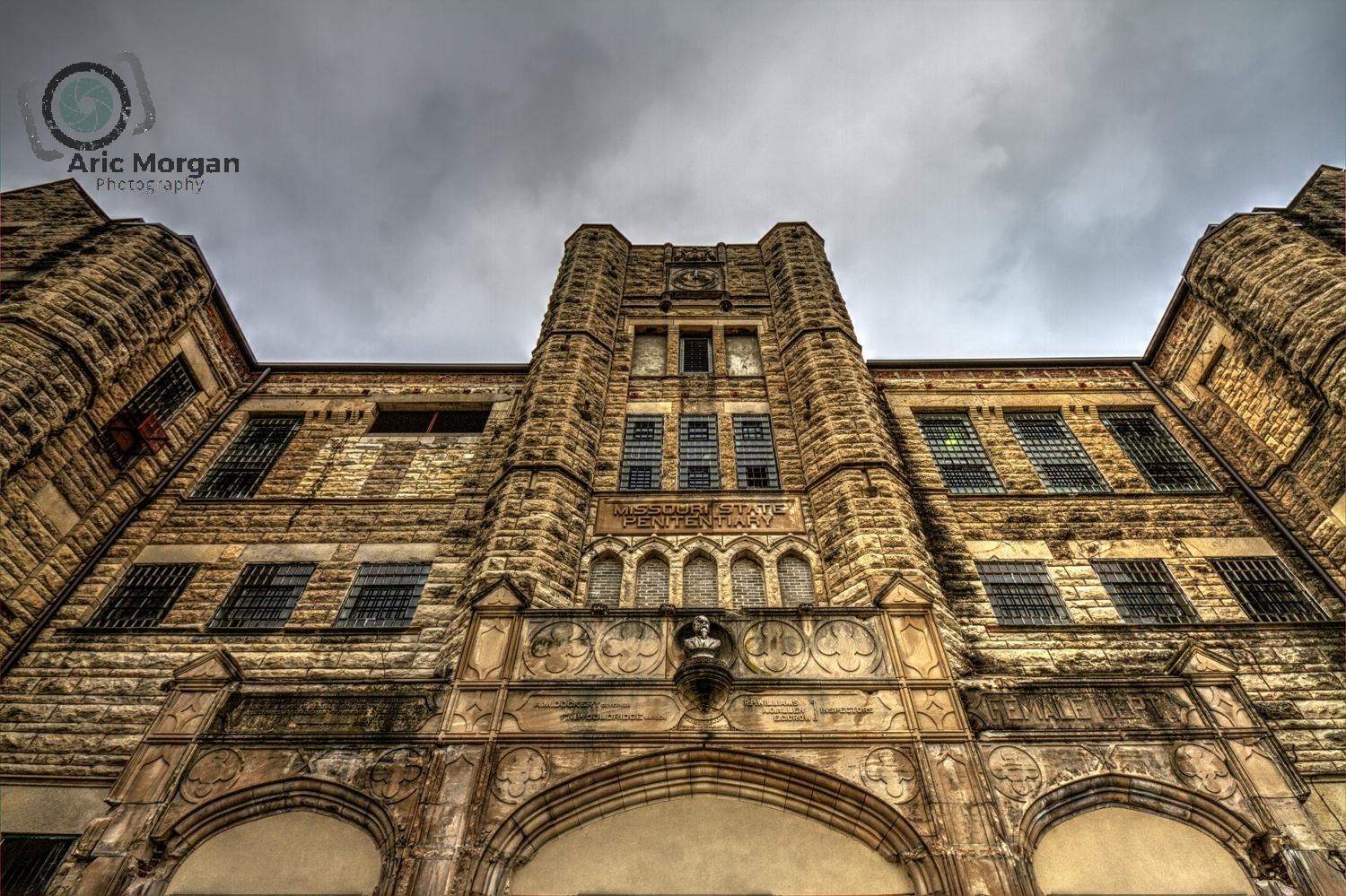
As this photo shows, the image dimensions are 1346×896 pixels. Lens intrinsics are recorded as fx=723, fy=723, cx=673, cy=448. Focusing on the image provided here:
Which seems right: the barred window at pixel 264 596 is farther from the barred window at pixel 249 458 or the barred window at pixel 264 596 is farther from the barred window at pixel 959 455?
the barred window at pixel 959 455

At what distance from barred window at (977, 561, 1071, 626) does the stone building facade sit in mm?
71

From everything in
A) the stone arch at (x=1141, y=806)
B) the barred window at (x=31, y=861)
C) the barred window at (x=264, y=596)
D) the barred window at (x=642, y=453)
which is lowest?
the barred window at (x=31, y=861)

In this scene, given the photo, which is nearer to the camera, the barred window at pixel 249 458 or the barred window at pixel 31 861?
the barred window at pixel 31 861

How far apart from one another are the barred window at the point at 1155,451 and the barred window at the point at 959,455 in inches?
136

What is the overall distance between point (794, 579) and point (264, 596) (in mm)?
9835

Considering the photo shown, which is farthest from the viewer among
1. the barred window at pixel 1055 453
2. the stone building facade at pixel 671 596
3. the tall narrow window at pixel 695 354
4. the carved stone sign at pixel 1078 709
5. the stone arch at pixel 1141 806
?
the tall narrow window at pixel 695 354

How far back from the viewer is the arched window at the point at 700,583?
41.8ft

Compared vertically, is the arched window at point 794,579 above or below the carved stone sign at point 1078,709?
above

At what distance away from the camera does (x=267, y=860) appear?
8.53m

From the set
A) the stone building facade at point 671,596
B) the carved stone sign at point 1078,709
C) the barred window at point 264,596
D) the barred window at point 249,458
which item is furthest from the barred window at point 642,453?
the barred window at point 249,458

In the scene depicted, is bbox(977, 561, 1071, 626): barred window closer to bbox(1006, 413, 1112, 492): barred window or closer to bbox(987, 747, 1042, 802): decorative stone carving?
bbox(1006, 413, 1112, 492): barred window

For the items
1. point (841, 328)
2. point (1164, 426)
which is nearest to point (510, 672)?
point (841, 328)

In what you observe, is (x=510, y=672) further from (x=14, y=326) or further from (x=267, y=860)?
(x=14, y=326)

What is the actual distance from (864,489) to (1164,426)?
31.6 ft
